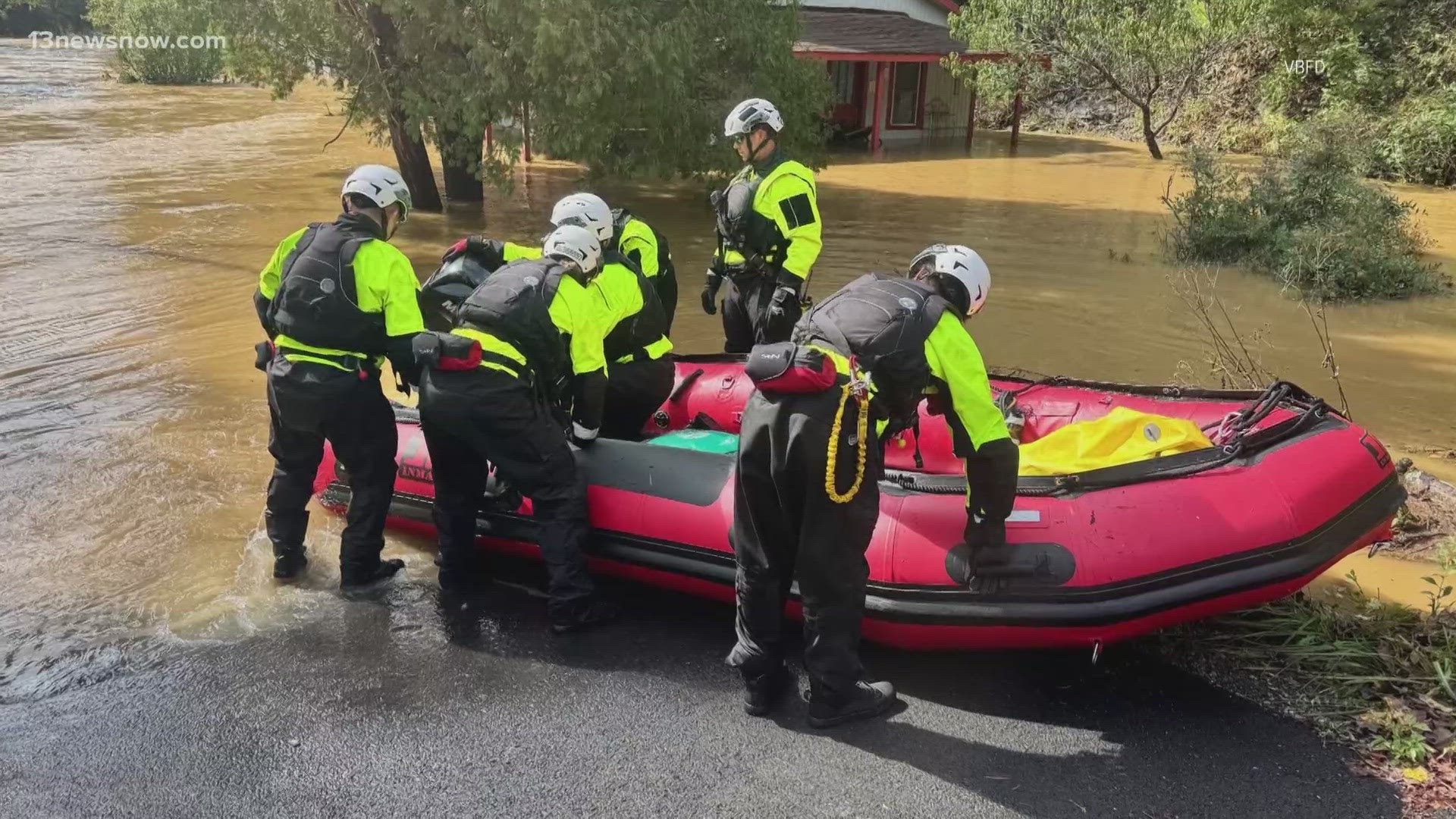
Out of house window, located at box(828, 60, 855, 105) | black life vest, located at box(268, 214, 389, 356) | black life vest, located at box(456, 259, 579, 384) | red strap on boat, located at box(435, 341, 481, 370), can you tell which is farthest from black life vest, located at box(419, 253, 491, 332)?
house window, located at box(828, 60, 855, 105)

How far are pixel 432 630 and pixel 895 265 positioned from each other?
7.81 meters

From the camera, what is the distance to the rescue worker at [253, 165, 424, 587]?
4.22m

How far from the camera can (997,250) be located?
40.0 ft

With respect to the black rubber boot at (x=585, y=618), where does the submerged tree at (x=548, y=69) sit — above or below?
above

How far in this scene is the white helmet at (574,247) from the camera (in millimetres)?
4270

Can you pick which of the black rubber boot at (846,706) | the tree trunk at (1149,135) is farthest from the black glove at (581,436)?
the tree trunk at (1149,135)

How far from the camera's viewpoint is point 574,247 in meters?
4.27

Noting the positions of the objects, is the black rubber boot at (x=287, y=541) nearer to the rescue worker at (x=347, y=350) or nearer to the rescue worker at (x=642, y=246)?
the rescue worker at (x=347, y=350)

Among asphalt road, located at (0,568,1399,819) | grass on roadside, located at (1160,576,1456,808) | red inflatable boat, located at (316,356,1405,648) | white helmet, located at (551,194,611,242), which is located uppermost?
white helmet, located at (551,194,611,242)

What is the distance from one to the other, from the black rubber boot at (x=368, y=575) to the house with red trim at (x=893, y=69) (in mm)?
16474

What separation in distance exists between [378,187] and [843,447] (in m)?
2.31

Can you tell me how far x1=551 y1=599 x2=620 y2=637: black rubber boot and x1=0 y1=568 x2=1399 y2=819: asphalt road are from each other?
7cm

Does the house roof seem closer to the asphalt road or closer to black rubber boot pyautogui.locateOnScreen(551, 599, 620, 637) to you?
black rubber boot pyautogui.locateOnScreen(551, 599, 620, 637)

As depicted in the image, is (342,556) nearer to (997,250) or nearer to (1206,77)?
(997,250)
